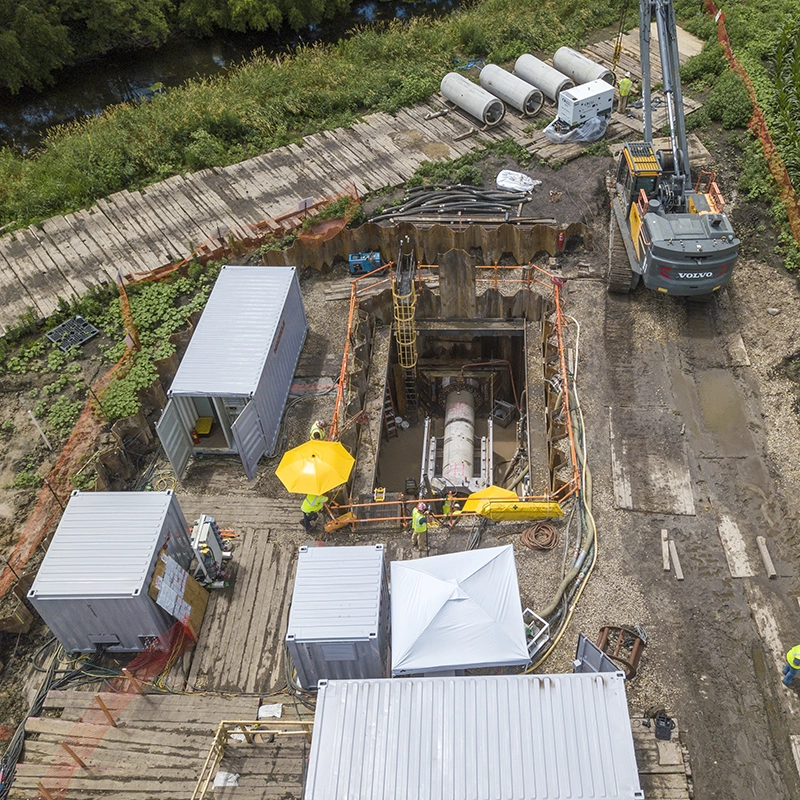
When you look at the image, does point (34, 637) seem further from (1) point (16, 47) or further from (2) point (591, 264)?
(1) point (16, 47)

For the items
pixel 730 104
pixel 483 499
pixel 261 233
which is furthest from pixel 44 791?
pixel 730 104

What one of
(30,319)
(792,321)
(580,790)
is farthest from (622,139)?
(580,790)

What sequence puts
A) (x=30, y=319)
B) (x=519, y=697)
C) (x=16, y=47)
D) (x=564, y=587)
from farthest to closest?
(x=16, y=47), (x=30, y=319), (x=564, y=587), (x=519, y=697)

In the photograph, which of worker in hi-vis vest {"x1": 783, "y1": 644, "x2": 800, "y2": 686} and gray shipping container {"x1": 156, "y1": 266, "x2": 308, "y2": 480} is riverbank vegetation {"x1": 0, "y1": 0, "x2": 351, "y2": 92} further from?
worker in hi-vis vest {"x1": 783, "y1": 644, "x2": 800, "y2": 686}

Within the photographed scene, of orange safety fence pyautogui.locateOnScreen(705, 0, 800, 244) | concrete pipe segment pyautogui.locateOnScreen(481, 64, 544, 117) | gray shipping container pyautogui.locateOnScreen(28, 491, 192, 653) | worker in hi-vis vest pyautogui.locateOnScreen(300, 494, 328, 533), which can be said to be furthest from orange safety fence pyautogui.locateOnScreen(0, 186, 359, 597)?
orange safety fence pyautogui.locateOnScreen(705, 0, 800, 244)

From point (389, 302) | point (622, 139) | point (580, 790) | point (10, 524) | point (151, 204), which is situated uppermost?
point (622, 139)
